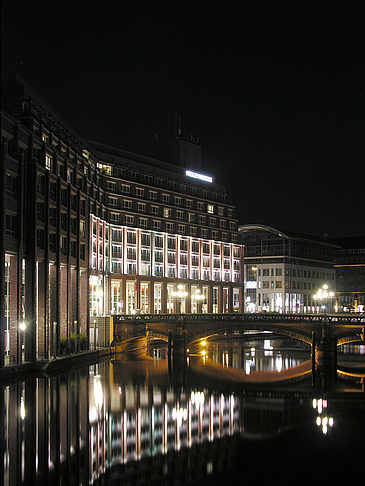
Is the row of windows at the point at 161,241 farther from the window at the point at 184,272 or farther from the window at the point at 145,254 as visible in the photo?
the window at the point at 184,272

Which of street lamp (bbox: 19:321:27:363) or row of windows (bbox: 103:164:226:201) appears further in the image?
row of windows (bbox: 103:164:226:201)

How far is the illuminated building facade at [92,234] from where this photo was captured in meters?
84.7

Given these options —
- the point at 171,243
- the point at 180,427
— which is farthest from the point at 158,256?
the point at 180,427

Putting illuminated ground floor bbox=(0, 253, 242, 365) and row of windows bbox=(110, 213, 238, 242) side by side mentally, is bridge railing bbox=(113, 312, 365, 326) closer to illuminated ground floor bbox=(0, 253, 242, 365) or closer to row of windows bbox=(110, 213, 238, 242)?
illuminated ground floor bbox=(0, 253, 242, 365)

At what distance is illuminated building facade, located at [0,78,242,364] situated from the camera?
84.7 metres

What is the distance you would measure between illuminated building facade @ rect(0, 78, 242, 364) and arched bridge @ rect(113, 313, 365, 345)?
8.14 meters

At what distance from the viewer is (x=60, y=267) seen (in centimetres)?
9912

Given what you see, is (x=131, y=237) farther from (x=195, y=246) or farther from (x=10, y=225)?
(x=10, y=225)

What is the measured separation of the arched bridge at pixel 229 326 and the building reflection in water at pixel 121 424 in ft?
91.1

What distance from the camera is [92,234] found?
12762 centimetres

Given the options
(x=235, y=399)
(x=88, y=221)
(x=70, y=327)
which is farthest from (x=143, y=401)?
(x=88, y=221)

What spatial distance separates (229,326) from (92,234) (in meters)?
32.4

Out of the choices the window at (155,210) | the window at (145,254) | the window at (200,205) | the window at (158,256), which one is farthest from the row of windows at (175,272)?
the window at (200,205)

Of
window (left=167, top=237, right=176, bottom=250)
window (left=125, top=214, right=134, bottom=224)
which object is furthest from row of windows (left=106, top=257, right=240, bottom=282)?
window (left=125, top=214, right=134, bottom=224)
